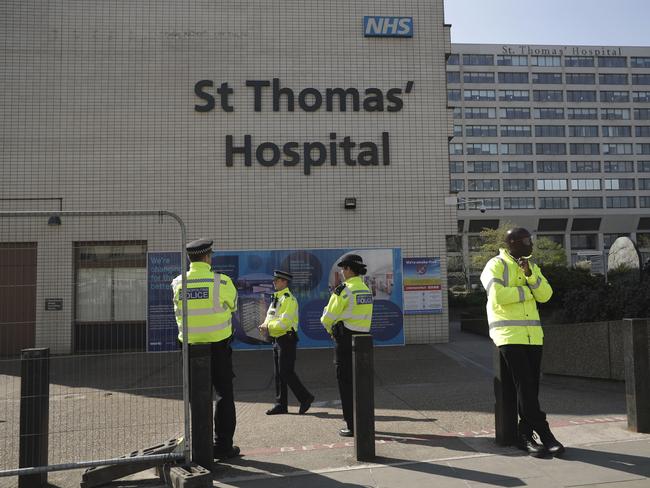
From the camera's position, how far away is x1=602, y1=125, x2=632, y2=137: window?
239ft

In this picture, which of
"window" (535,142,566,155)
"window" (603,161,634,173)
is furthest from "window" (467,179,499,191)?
"window" (603,161,634,173)

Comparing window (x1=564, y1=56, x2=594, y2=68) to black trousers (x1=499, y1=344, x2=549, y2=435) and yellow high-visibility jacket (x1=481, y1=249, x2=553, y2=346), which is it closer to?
yellow high-visibility jacket (x1=481, y1=249, x2=553, y2=346)

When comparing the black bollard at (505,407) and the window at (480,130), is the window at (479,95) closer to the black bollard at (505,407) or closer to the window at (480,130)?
the window at (480,130)

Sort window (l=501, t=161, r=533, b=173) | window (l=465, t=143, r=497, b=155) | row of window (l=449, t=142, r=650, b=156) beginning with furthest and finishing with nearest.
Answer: window (l=501, t=161, r=533, b=173) → row of window (l=449, t=142, r=650, b=156) → window (l=465, t=143, r=497, b=155)

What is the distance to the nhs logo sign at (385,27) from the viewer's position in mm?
13852

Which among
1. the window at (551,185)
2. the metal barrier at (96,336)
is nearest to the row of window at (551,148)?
the window at (551,185)

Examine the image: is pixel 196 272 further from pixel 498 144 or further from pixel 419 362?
pixel 498 144

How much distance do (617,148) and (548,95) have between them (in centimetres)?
1194

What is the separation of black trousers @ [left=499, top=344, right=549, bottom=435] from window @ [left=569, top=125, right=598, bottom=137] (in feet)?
249

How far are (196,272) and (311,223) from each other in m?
8.42

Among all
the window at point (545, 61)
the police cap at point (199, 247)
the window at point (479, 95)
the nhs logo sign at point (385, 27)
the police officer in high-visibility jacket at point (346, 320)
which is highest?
the window at point (545, 61)

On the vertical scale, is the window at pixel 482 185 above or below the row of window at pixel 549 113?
below

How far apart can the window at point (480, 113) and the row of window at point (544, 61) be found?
5948mm

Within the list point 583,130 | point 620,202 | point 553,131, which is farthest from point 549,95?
point 620,202
